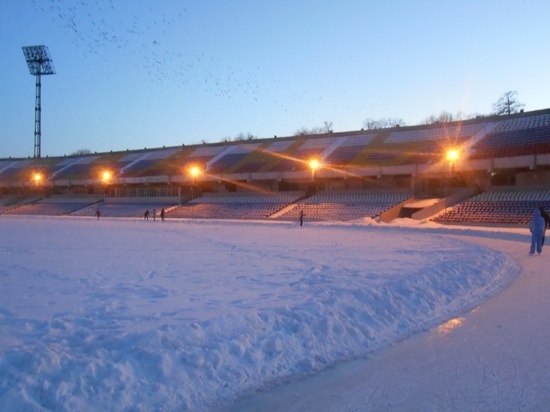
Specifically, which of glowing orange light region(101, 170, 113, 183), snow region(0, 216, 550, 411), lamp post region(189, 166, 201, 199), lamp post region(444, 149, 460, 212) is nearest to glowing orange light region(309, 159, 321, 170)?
lamp post region(444, 149, 460, 212)

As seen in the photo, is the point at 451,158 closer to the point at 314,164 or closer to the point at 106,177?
the point at 314,164

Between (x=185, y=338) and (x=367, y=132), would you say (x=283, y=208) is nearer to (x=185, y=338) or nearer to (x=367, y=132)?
(x=367, y=132)

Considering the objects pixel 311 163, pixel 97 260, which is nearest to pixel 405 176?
pixel 311 163

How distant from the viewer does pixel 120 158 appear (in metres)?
66.3

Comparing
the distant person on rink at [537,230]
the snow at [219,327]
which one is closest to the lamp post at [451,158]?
the distant person on rink at [537,230]

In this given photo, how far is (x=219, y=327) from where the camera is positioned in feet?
16.8

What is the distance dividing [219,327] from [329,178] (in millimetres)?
41488

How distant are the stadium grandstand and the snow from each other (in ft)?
78.0

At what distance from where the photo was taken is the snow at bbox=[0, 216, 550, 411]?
3.83 meters

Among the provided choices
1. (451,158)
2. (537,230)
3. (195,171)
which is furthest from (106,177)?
(537,230)

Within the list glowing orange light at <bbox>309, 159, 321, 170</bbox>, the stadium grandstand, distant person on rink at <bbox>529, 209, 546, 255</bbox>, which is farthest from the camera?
glowing orange light at <bbox>309, 159, 321, 170</bbox>

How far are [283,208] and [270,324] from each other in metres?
37.6

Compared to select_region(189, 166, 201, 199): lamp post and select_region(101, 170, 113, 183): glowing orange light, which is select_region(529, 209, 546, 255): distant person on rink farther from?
select_region(101, 170, 113, 183): glowing orange light

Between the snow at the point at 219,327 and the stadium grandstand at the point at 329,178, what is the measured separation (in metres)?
23.8
